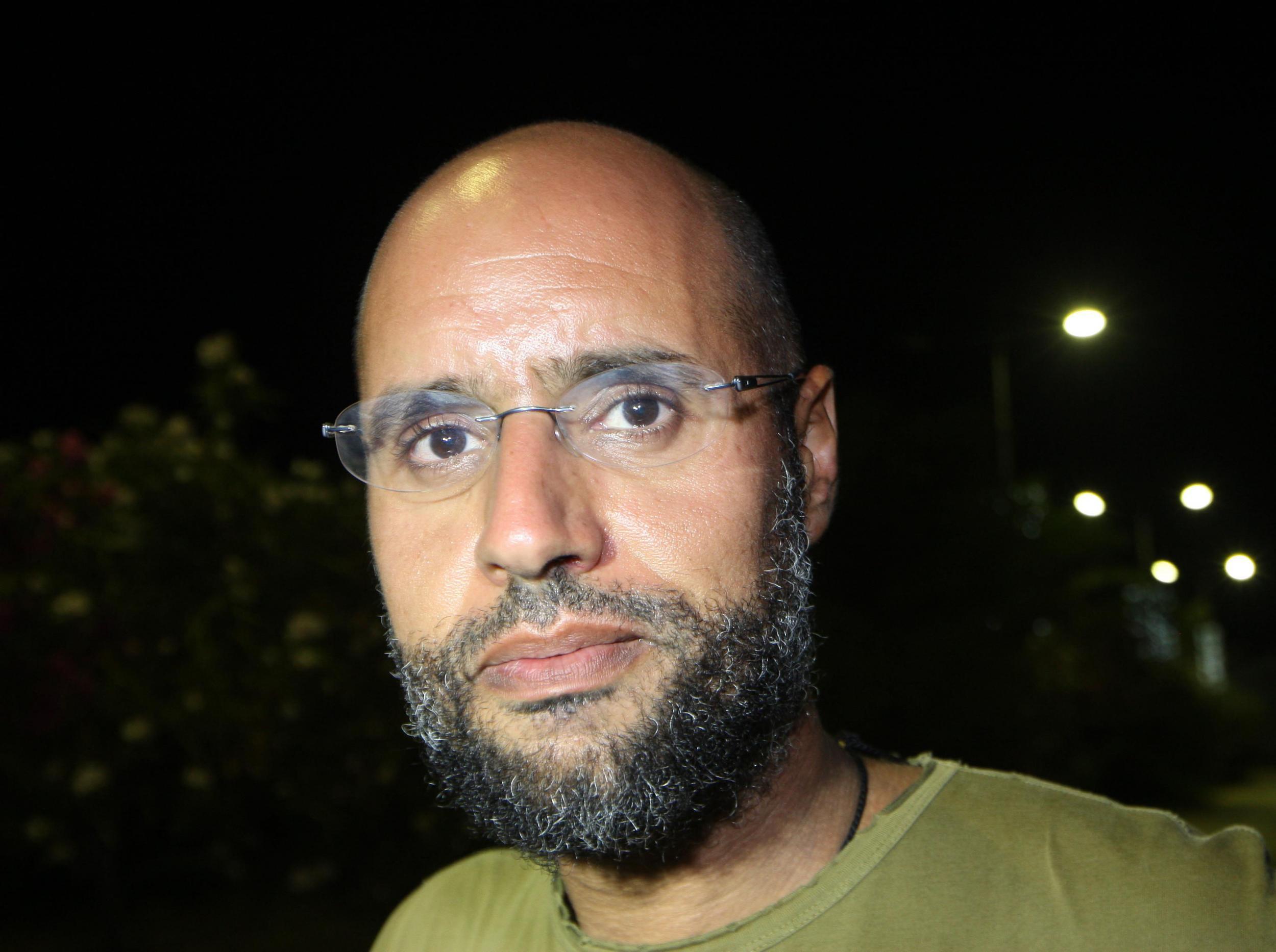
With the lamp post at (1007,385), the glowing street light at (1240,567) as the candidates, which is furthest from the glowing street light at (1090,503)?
the glowing street light at (1240,567)

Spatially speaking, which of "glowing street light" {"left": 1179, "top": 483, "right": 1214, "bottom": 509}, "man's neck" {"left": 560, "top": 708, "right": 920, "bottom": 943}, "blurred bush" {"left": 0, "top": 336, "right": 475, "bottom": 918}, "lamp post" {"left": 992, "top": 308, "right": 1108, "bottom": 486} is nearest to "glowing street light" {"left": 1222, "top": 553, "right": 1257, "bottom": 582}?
"glowing street light" {"left": 1179, "top": 483, "right": 1214, "bottom": 509}

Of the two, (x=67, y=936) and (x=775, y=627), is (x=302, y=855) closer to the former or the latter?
(x=67, y=936)

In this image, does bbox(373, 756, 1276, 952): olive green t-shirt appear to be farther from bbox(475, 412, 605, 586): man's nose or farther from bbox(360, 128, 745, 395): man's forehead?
bbox(360, 128, 745, 395): man's forehead

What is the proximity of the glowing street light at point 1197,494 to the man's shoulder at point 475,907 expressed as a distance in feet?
17.8

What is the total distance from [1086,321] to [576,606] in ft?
14.1

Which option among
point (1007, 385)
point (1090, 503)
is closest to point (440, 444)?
point (1007, 385)

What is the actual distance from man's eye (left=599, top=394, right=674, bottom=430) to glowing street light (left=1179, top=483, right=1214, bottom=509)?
552cm

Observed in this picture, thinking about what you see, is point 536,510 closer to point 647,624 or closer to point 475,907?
point 647,624

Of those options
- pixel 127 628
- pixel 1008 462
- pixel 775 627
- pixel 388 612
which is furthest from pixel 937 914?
pixel 1008 462

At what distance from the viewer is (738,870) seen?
1.50 meters

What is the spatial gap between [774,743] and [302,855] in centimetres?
506

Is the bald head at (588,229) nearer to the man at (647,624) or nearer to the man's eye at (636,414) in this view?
the man at (647,624)

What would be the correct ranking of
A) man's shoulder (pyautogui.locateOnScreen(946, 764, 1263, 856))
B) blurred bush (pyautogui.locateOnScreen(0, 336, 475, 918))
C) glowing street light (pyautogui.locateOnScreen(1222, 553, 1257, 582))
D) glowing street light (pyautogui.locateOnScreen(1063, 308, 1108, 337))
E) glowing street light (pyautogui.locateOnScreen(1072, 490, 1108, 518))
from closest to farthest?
man's shoulder (pyautogui.locateOnScreen(946, 764, 1263, 856))
glowing street light (pyautogui.locateOnScreen(1063, 308, 1108, 337))
blurred bush (pyautogui.locateOnScreen(0, 336, 475, 918))
glowing street light (pyautogui.locateOnScreen(1222, 553, 1257, 582))
glowing street light (pyautogui.locateOnScreen(1072, 490, 1108, 518))

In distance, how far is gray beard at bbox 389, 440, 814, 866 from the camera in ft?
4.43
